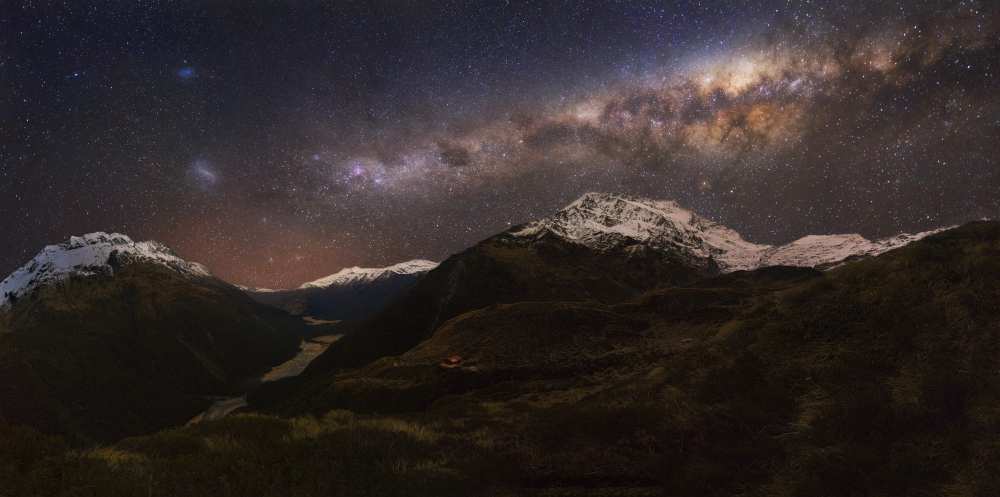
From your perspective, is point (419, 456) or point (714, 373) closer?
point (419, 456)

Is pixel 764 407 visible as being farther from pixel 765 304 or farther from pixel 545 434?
pixel 765 304

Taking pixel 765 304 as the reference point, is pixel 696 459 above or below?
below

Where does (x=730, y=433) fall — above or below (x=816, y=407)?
below

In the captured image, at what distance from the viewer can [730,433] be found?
14.7 m

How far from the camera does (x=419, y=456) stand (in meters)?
12.5

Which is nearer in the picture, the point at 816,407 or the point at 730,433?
the point at 730,433

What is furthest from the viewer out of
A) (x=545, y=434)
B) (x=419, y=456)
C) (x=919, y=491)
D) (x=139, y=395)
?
(x=139, y=395)

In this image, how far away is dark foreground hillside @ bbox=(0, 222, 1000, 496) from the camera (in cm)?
1013

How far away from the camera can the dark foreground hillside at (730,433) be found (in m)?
10.1

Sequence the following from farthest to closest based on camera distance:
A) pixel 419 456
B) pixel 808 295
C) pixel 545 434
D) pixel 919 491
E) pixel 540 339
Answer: pixel 540 339, pixel 808 295, pixel 545 434, pixel 419 456, pixel 919 491

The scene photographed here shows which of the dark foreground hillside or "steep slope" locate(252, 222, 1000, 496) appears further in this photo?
"steep slope" locate(252, 222, 1000, 496)

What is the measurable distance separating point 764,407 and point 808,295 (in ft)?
42.5

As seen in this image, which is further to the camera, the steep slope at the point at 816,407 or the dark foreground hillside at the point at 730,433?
the steep slope at the point at 816,407

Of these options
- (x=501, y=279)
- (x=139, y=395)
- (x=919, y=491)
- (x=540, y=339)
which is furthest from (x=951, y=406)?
(x=139, y=395)
